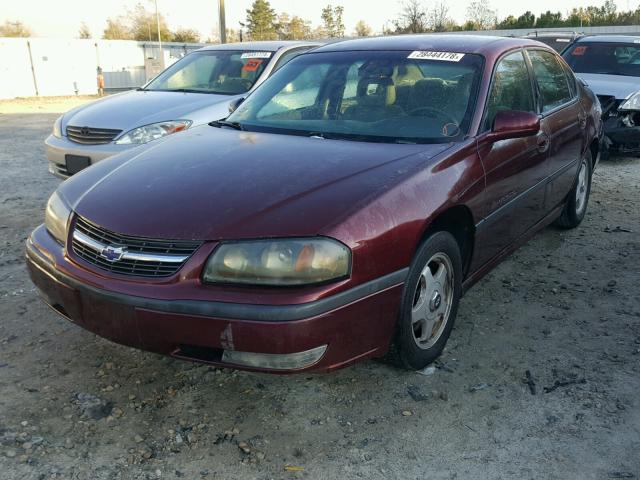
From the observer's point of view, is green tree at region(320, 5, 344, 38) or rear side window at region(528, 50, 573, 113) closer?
rear side window at region(528, 50, 573, 113)

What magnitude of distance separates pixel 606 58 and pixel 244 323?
28.7 ft

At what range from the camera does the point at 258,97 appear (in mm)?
3990

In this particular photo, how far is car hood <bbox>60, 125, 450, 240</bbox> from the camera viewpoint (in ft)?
7.77

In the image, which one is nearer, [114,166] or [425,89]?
[114,166]

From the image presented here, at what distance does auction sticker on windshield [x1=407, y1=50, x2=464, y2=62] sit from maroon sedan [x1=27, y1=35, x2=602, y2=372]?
0.01 metres

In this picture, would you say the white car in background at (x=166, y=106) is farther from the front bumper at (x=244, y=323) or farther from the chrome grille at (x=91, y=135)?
the front bumper at (x=244, y=323)

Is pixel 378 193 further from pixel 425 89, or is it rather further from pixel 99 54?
pixel 99 54

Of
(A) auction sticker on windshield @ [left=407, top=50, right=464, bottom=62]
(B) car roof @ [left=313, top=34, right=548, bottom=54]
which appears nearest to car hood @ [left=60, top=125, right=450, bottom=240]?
(A) auction sticker on windshield @ [left=407, top=50, right=464, bottom=62]

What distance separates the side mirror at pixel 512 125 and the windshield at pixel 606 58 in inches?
251

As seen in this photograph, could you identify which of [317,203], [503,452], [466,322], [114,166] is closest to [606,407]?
[503,452]

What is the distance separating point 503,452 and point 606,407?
641 mm

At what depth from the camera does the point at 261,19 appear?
73625mm

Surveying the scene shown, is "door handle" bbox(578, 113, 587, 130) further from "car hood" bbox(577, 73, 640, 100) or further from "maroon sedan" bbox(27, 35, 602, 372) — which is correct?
"car hood" bbox(577, 73, 640, 100)

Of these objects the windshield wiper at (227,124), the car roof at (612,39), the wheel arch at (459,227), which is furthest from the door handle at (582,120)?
the car roof at (612,39)
